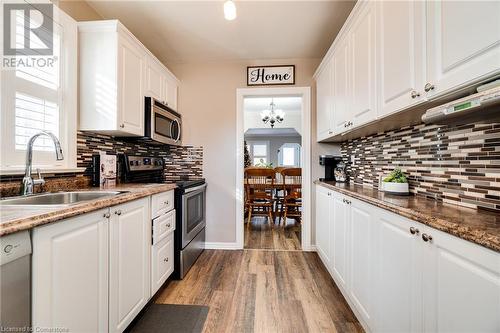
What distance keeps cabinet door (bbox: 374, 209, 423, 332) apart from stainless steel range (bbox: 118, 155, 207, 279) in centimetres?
166

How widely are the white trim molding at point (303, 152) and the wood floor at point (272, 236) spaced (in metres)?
0.25

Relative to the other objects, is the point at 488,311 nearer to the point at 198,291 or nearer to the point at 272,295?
the point at 272,295

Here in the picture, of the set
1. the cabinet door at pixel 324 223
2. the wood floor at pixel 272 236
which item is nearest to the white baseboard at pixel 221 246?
the wood floor at pixel 272 236

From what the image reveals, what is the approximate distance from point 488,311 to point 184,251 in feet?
6.95

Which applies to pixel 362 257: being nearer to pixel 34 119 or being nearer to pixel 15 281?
pixel 15 281

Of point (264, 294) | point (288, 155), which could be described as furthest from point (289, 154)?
point (264, 294)

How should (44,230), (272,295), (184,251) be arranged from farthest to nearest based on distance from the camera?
1. (184,251)
2. (272,295)
3. (44,230)

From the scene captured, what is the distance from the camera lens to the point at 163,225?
1894 mm

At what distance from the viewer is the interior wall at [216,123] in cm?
298

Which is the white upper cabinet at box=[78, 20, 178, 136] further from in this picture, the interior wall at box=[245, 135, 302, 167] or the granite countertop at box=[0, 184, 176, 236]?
the interior wall at box=[245, 135, 302, 167]

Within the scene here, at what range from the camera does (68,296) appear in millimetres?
946

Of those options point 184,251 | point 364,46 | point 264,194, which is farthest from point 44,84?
point 264,194

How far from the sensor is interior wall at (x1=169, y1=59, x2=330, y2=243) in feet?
9.78

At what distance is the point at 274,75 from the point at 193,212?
200 centimetres
